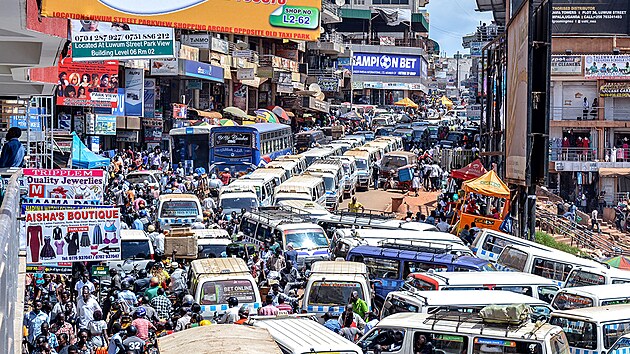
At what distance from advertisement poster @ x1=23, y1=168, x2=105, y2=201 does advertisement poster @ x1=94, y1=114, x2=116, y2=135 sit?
23.2 metres

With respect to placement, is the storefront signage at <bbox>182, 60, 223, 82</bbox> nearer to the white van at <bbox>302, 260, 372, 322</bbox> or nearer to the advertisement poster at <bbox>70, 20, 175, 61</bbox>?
the advertisement poster at <bbox>70, 20, 175, 61</bbox>

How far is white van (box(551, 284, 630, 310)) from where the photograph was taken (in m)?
15.7

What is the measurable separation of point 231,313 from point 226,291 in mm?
910

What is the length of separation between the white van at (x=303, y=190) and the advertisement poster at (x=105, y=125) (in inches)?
346

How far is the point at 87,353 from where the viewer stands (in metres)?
12.7

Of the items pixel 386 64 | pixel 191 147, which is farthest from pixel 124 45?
pixel 386 64

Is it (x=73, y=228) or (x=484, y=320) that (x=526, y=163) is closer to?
(x=484, y=320)

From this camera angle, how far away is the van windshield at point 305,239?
21.8 meters

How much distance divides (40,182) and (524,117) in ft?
55.6

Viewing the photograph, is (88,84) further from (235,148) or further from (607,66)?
(607,66)

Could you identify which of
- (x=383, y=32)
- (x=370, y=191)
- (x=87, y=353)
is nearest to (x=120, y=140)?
(x=370, y=191)

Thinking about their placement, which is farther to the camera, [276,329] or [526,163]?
[526,163]

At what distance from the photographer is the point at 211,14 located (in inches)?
438

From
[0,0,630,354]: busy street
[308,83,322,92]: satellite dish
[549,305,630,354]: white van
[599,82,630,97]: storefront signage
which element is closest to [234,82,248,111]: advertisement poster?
[0,0,630,354]: busy street
